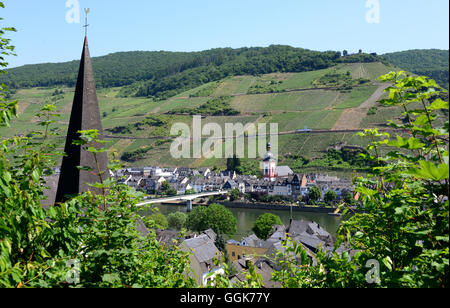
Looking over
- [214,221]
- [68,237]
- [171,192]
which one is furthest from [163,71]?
[68,237]

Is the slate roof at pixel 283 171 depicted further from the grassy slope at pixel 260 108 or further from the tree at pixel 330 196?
the tree at pixel 330 196

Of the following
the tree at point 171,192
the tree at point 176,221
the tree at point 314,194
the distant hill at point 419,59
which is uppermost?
the distant hill at point 419,59

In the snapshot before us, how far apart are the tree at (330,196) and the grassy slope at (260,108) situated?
28.3 meters

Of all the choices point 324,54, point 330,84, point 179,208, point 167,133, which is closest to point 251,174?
point 179,208

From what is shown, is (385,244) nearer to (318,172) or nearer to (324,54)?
(318,172)

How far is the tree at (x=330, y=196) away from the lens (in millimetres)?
57056

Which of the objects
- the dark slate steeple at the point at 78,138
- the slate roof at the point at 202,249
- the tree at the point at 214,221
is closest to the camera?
the dark slate steeple at the point at 78,138

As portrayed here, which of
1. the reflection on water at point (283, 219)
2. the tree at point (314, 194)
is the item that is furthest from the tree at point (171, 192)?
the tree at point (314, 194)

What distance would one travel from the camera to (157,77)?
186500 millimetres

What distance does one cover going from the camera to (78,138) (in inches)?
338

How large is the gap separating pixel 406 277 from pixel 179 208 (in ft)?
204

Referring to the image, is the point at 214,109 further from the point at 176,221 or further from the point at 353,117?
the point at 176,221

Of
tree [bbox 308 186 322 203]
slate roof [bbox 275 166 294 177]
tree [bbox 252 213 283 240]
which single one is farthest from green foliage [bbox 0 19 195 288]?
slate roof [bbox 275 166 294 177]

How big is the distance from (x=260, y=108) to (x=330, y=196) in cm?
6595
